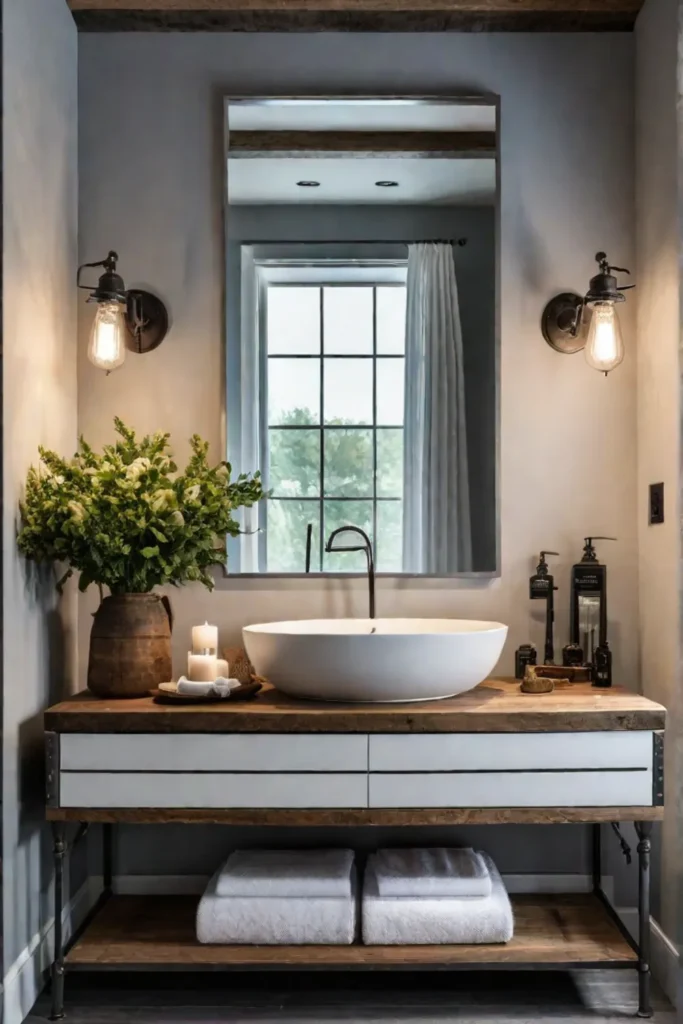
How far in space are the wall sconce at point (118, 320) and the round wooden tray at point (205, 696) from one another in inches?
34.5

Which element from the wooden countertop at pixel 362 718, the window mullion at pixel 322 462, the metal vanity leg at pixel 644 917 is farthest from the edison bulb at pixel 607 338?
the metal vanity leg at pixel 644 917

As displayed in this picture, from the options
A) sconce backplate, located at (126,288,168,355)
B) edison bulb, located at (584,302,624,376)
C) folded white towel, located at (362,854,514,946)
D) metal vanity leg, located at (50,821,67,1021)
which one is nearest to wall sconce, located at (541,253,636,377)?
edison bulb, located at (584,302,624,376)

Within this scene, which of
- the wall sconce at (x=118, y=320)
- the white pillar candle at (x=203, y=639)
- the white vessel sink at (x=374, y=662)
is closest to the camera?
the white vessel sink at (x=374, y=662)

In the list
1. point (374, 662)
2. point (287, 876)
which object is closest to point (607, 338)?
point (374, 662)

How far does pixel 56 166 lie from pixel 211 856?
6.10 feet

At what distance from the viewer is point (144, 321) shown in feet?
9.18

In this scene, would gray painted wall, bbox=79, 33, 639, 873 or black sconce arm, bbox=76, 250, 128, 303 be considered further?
gray painted wall, bbox=79, 33, 639, 873

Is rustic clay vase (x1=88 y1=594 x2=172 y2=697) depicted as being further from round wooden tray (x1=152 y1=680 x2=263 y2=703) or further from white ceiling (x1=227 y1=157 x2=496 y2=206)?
white ceiling (x1=227 y1=157 x2=496 y2=206)

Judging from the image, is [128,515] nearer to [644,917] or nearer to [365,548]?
[365,548]

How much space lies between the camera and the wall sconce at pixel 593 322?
2615 millimetres

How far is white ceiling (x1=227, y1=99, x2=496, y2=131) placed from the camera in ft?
9.22

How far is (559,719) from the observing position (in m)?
2.25

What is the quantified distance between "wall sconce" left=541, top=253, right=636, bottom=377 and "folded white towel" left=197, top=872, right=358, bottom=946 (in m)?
1.48

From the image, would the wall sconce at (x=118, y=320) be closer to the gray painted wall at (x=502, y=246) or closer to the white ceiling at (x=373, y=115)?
the gray painted wall at (x=502, y=246)
